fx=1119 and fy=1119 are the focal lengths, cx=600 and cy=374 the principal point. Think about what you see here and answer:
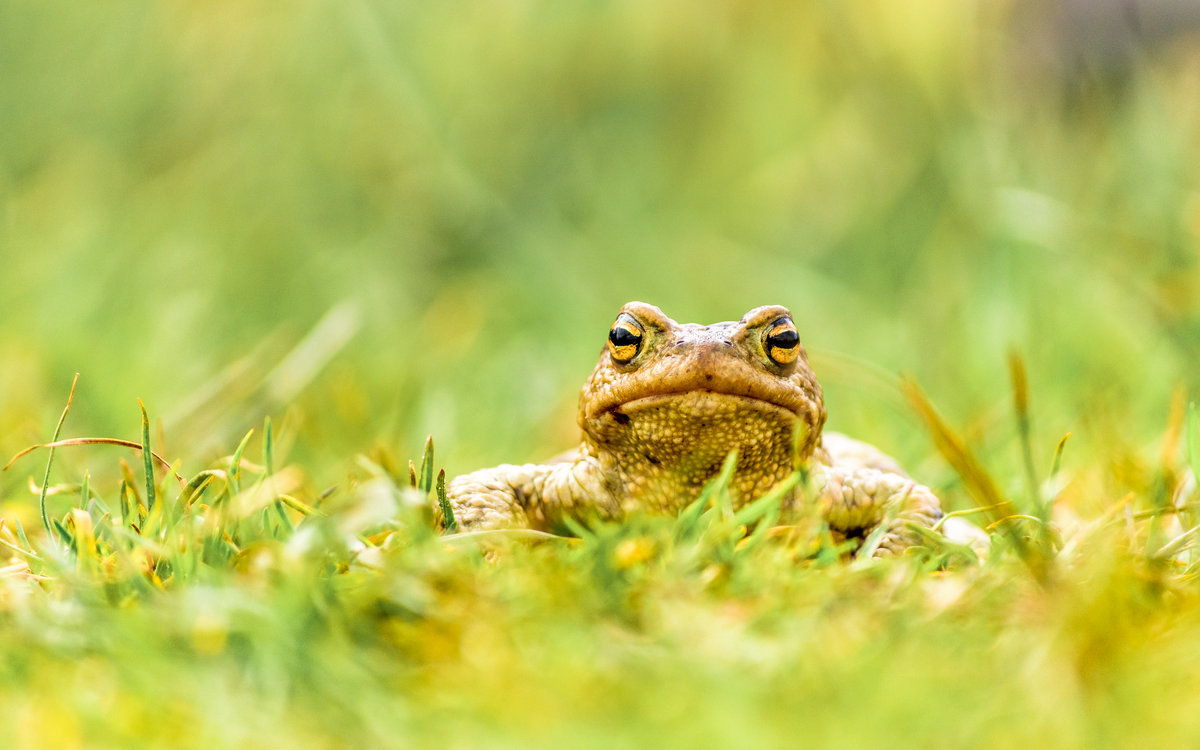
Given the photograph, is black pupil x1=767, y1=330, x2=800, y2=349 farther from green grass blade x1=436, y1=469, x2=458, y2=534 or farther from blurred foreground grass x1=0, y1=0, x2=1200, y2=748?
A: green grass blade x1=436, y1=469, x2=458, y2=534

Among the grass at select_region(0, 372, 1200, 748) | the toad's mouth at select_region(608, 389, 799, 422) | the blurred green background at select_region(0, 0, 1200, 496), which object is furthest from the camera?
the blurred green background at select_region(0, 0, 1200, 496)

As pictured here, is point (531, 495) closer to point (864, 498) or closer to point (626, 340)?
point (626, 340)

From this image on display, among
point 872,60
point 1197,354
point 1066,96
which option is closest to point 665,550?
point 1197,354

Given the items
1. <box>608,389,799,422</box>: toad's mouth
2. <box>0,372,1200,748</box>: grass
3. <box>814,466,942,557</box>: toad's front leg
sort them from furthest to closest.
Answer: <box>814,466,942,557</box>: toad's front leg
<box>608,389,799,422</box>: toad's mouth
<box>0,372,1200,748</box>: grass

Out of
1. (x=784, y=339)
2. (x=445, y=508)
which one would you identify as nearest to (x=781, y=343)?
(x=784, y=339)

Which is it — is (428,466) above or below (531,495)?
below

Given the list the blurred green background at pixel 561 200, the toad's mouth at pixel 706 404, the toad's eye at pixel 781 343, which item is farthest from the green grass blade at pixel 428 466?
the blurred green background at pixel 561 200

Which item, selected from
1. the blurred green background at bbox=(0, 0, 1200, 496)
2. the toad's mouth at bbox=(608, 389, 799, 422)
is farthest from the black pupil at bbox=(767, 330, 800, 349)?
the blurred green background at bbox=(0, 0, 1200, 496)
